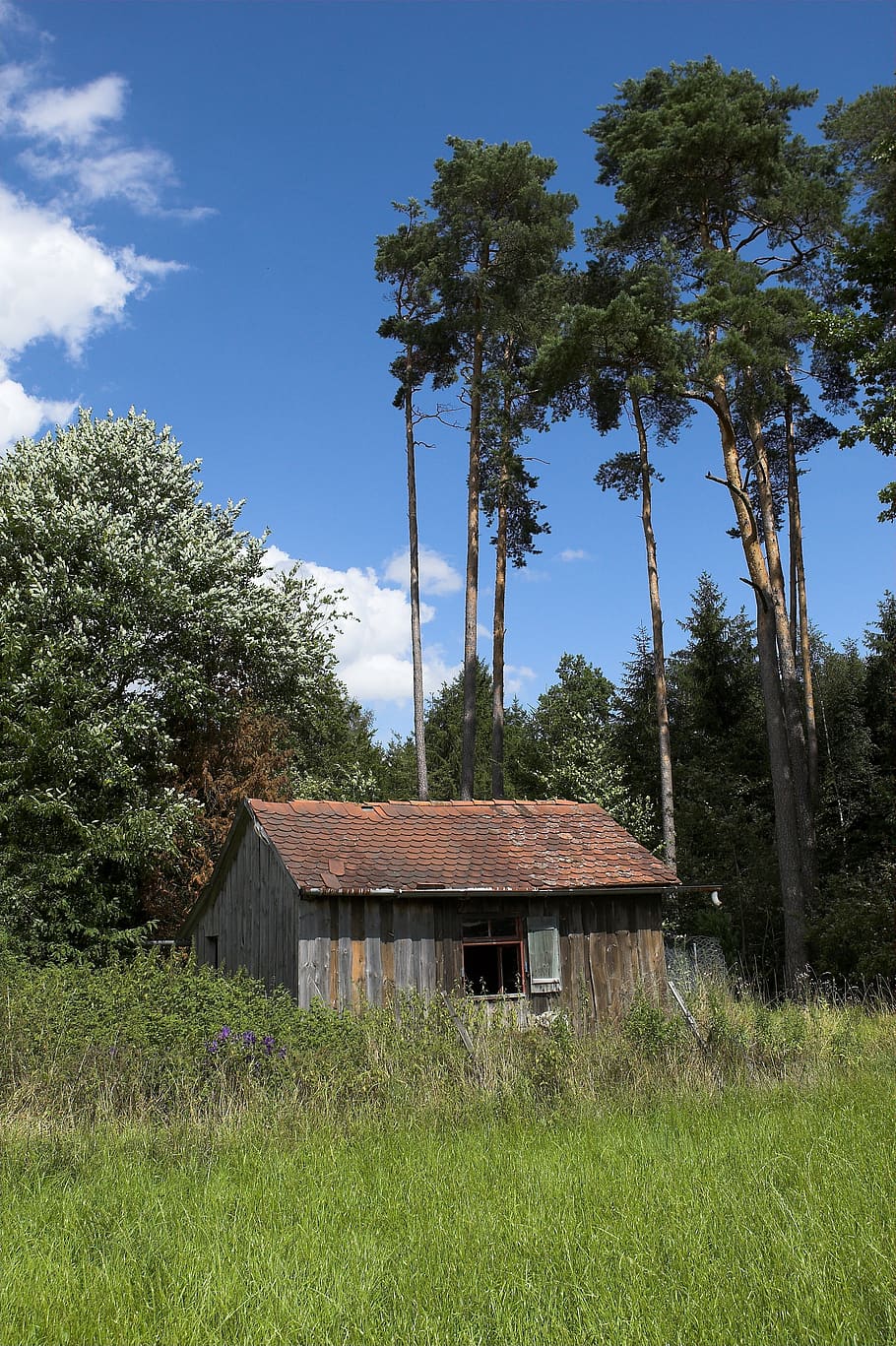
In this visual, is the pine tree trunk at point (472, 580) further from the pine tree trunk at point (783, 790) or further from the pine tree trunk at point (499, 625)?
the pine tree trunk at point (783, 790)

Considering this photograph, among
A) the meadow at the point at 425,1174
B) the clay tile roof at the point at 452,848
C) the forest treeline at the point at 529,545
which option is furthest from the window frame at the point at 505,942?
the forest treeline at the point at 529,545

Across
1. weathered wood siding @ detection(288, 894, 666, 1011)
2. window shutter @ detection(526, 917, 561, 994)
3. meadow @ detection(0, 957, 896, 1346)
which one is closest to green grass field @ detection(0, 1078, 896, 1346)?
meadow @ detection(0, 957, 896, 1346)

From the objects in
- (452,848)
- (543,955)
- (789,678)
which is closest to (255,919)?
(452,848)

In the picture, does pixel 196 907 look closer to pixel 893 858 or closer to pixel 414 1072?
pixel 414 1072

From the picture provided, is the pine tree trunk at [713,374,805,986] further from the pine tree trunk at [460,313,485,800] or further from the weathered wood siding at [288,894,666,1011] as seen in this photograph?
the pine tree trunk at [460,313,485,800]

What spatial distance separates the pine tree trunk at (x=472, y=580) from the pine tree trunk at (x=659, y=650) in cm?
418

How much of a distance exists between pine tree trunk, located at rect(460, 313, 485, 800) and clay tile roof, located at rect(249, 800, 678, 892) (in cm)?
646

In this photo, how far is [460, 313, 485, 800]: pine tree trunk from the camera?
24.9 metres

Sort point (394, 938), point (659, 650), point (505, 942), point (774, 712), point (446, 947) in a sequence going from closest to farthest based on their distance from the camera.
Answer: point (394, 938)
point (446, 947)
point (505, 942)
point (774, 712)
point (659, 650)

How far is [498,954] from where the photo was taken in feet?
50.3

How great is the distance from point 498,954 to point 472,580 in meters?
12.6

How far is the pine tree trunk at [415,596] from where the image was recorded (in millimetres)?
26122

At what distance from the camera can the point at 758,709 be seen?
3105 centimetres

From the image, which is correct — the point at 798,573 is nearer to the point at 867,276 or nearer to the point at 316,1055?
the point at 867,276
